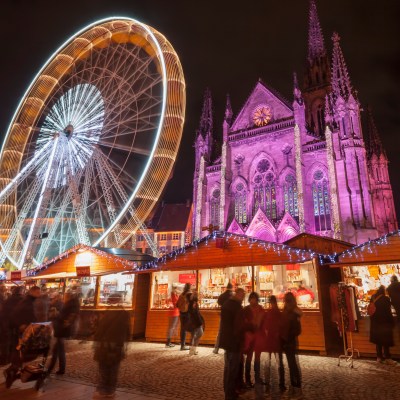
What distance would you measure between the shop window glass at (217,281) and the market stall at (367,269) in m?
3.21

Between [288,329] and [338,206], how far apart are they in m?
25.6

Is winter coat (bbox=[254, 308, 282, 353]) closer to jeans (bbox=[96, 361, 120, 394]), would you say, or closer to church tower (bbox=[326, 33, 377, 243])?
jeans (bbox=[96, 361, 120, 394])

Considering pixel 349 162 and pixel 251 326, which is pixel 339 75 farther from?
pixel 251 326

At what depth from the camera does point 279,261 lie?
468 inches

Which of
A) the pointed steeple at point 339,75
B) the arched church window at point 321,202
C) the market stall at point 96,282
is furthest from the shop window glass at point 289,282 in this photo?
the pointed steeple at point 339,75

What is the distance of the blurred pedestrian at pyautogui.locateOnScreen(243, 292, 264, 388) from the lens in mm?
6269

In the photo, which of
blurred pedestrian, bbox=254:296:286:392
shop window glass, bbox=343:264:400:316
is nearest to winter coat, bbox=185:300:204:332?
blurred pedestrian, bbox=254:296:286:392

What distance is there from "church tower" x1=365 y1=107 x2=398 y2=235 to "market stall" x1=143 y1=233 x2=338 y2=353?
121 ft

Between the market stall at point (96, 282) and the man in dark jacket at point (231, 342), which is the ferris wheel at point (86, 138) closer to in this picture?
the market stall at point (96, 282)

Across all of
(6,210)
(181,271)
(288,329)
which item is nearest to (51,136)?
(6,210)

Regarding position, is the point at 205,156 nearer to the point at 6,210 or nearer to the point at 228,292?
the point at 6,210

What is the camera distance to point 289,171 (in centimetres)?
3516

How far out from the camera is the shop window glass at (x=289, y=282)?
37.9ft

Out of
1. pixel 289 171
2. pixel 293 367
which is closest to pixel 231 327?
pixel 293 367
